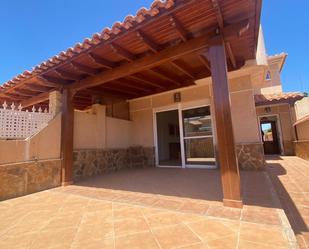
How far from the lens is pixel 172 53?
11.3 feet

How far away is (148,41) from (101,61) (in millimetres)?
1354

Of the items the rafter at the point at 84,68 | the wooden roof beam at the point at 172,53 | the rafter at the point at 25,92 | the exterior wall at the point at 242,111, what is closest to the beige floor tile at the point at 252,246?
the wooden roof beam at the point at 172,53

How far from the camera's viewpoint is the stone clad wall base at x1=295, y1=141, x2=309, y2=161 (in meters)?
7.73

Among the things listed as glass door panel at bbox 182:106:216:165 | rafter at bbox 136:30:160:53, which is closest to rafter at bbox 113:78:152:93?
glass door panel at bbox 182:106:216:165

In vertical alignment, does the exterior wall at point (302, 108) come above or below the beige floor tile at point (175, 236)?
above

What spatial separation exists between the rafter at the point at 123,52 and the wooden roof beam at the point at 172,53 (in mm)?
120

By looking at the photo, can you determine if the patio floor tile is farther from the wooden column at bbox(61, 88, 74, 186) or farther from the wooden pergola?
the wooden column at bbox(61, 88, 74, 186)

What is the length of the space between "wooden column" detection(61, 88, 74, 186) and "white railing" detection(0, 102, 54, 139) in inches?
20.3

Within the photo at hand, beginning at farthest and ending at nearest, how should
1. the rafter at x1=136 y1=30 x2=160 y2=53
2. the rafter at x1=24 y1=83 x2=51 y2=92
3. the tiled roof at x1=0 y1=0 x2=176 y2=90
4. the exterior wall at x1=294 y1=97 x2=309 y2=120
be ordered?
the exterior wall at x1=294 y1=97 x2=309 y2=120 < the rafter at x1=24 y1=83 x2=51 y2=92 < the rafter at x1=136 y1=30 x2=160 y2=53 < the tiled roof at x1=0 y1=0 x2=176 y2=90

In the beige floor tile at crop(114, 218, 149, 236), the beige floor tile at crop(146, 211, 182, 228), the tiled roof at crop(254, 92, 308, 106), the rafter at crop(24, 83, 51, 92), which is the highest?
the tiled roof at crop(254, 92, 308, 106)

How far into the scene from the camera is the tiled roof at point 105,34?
2610 millimetres

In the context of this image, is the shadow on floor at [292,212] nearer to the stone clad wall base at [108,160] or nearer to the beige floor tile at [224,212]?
the beige floor tile at [224,212]

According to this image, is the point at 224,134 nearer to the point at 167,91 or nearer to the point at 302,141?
the point at 167,91

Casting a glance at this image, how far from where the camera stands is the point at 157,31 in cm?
315
